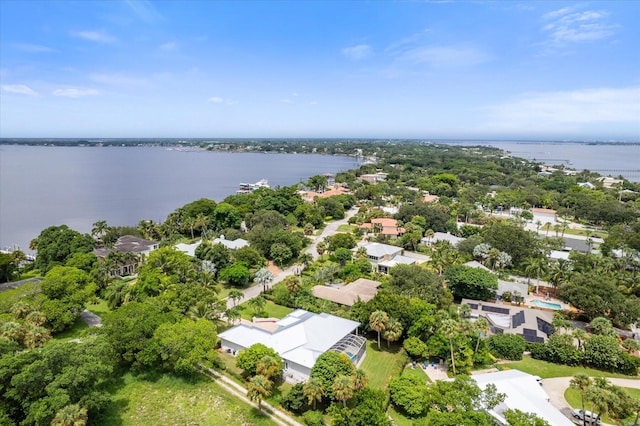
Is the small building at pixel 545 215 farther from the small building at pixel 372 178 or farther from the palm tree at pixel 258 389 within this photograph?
the palm tree at pixel 258 389

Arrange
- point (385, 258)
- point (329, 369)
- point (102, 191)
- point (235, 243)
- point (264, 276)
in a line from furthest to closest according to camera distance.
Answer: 1. point (102, 191)
2. point (235, 243)
3. point (385, 258)
4. point (264, 276)
5. point (329, 369)

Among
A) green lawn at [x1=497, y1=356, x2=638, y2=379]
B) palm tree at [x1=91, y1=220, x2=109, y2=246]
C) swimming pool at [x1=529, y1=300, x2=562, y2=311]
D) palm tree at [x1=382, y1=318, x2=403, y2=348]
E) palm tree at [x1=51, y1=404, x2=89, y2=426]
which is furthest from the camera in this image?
palm tree at [x1=91, y1=220, x2=109, y2=246]

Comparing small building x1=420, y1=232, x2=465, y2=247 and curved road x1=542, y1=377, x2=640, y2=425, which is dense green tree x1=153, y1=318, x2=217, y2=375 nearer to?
curved road x1=542, y1=377, x2=640, y2=425

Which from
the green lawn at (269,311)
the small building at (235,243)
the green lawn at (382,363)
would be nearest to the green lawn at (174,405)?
the green lawn at (382,363)

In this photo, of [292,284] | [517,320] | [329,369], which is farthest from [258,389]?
[517,320]

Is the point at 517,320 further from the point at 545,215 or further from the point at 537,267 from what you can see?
the point at 545,215

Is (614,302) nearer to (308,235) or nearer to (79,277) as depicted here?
(308,235)

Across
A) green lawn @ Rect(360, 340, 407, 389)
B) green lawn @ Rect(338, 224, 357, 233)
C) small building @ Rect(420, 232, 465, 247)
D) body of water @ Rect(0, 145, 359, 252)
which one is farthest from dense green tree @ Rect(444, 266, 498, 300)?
body of water @ Rect(0, 145, 359, 252)
